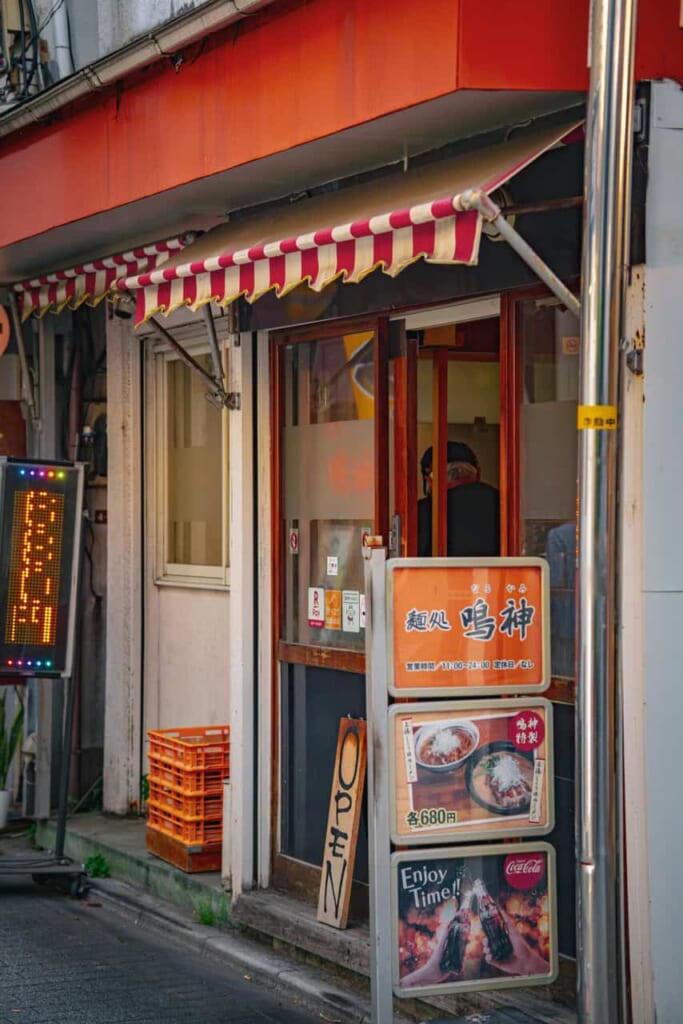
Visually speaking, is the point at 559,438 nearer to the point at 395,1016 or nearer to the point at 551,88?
the point at 551,88

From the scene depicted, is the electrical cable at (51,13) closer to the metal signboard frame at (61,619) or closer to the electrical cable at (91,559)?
the metal signboard frame at (61,619)

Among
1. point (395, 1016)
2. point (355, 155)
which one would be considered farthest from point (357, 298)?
point (395, 1016)

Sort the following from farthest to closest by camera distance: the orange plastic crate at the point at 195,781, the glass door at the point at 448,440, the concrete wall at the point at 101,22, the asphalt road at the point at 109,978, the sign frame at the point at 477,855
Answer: the concrete wall at the point at 101,22 → the orange plastic crate at the point at 195,781 → the glass door at the point at 448,440 → the asphalt road at the point at 109,978 → the sign frame at the point at 477,855

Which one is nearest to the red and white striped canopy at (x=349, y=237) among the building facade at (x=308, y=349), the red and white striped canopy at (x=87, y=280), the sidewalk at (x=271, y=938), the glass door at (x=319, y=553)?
the building facade at (x=308, y=349)

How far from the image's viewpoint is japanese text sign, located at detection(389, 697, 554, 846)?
219 inches

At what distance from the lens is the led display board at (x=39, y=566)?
9055 millimetres

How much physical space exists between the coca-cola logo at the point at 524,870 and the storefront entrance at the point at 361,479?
1.34 meters

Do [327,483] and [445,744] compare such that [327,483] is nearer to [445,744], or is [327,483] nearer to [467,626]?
[467,626]

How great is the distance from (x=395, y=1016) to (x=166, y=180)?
404 centimetres

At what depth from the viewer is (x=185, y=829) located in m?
8.68

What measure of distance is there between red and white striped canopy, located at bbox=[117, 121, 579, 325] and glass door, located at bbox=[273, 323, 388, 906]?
71cm

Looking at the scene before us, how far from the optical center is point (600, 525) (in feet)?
17.2

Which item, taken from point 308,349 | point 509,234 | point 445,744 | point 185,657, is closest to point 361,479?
point 308,349

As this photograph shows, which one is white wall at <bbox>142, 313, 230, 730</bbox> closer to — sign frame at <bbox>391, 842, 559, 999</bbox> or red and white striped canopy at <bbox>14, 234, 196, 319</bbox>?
red and white striped canopy at <bbox>14, 234, 196, 319</bbox>
